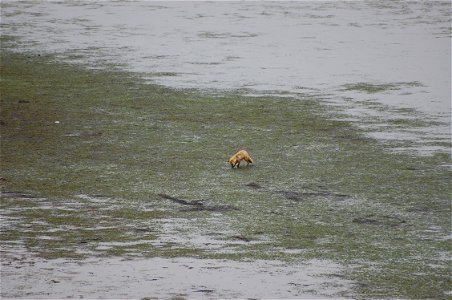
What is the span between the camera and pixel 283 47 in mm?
15477

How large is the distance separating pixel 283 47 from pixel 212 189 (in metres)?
7.27

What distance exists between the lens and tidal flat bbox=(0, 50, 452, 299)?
6785 millimetres

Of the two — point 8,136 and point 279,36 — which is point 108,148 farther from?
point 279,36

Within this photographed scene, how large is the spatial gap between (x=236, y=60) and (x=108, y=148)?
4.92 meters

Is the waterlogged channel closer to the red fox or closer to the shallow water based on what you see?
the shallow water

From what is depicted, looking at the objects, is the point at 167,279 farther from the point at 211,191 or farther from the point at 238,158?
the point at 238,158

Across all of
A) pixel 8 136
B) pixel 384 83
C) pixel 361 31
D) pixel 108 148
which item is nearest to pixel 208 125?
pixel 108 148

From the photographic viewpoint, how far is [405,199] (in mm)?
8234

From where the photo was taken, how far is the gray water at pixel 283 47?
1210 cm

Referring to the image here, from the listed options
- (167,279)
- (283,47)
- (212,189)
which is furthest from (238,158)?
(283,47)

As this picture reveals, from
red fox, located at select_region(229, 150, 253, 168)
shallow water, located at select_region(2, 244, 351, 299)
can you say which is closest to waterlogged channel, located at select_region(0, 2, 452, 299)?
shallow water, located at select_region(2, 244, 351, 299)

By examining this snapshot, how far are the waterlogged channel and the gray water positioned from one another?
11cm

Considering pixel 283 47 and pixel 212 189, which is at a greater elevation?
pixel 212 189

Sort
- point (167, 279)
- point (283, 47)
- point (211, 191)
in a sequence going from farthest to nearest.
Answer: point (283, 47) < point (211, 191) < point (167, 279)
